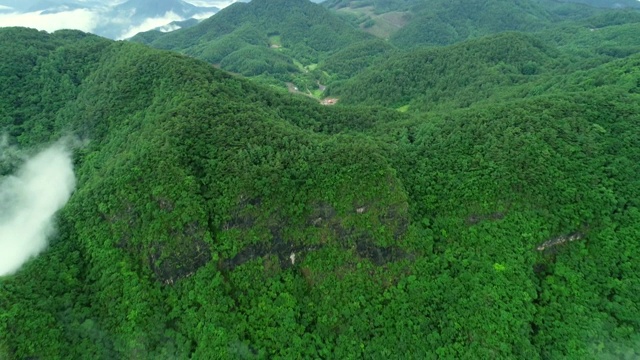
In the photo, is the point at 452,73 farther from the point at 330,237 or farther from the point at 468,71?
the point at 330,237

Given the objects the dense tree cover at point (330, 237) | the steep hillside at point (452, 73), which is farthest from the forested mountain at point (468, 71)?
the dense tree cover at point (330, 237)

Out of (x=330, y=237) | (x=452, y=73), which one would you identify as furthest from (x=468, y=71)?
(x=330, y=237)

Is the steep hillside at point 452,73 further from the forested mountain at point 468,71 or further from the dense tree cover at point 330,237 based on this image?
the dense tree cover at point 330,237

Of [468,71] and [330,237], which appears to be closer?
[330,237]

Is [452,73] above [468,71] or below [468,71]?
below

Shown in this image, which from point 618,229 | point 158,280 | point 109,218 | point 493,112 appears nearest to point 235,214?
point 158,280

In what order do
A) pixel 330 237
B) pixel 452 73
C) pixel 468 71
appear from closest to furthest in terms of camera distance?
pixel 330 237, pixel 468 71, pixel 452 73

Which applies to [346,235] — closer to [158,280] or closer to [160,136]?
[158,280]

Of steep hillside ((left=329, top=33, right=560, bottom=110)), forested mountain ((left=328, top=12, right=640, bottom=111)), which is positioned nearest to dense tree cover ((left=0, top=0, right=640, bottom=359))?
forested mountain ((left=328, top=12, right=640, bottom=111))
